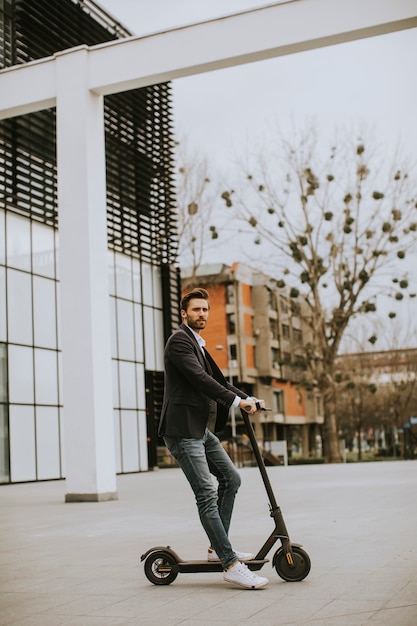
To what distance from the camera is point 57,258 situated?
85.5 ft

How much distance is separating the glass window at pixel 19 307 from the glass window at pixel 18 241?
11.6 inches

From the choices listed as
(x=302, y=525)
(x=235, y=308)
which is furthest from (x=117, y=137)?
(x=235, y=308)

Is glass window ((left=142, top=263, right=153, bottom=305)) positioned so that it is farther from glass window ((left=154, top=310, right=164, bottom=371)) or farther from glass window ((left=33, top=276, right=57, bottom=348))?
glass window ((left=33, top=276, right=57, bottom=348))

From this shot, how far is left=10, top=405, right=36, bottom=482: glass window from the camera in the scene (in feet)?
77.7

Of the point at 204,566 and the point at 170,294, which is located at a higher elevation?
the point at 170,294

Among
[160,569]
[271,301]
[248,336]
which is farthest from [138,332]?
[271,301]

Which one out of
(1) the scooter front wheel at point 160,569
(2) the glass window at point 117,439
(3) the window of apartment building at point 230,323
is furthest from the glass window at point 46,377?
(3) the window of apartment building at point 230,323

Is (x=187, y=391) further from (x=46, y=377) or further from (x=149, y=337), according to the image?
(x=149, y=337)

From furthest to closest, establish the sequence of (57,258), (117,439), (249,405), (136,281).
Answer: (136,281) → (117,439) → (57,258) → (249,405)

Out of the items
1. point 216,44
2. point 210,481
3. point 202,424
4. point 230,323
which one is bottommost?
point 210,481

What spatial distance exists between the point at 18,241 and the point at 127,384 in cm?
710

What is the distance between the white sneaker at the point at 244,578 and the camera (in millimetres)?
5445

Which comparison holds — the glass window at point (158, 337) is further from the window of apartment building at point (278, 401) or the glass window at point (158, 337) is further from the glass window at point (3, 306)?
the window of apartment building at point (278, 401)

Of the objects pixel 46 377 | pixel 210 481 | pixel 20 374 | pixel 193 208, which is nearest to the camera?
pixel 210 481
